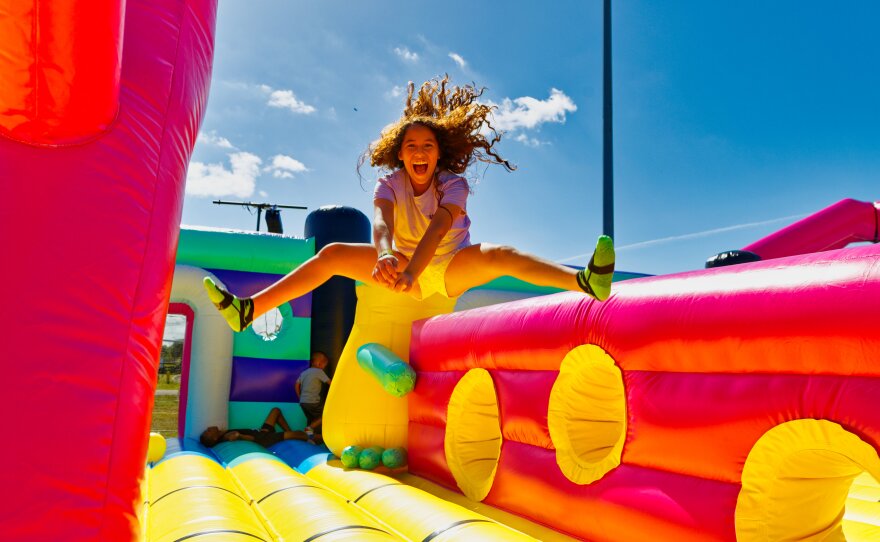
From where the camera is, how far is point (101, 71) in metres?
0.98

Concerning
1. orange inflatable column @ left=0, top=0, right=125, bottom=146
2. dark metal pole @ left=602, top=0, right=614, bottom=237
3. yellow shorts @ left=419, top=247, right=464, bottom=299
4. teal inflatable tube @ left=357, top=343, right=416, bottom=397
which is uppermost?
dark metal pole @ left=602, top=0, right=614, bottom=237

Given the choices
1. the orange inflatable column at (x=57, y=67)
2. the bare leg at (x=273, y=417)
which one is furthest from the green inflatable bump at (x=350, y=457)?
the orange inflatable column at (x=57, y=67)

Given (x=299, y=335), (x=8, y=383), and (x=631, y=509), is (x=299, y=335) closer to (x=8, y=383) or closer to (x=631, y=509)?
(x=631, y=509)

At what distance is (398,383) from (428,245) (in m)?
1.73

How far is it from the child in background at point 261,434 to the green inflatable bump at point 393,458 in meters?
1.36

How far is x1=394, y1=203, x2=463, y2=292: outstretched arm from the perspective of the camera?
2.00m

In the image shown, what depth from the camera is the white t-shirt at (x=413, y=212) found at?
252cm

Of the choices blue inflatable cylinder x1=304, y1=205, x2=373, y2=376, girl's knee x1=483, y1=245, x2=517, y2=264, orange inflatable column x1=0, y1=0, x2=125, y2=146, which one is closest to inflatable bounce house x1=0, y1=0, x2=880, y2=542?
orange inflatable column x1=0, y1=0, x2=125, y2=146

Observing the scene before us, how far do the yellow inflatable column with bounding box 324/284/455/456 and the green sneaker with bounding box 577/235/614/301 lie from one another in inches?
84.5

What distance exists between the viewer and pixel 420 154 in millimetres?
2527

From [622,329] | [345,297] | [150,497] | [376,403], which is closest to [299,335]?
[345,297]

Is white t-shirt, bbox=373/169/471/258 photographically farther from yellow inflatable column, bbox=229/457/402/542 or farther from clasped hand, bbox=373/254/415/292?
yellow inflatable column, bbox=229/457/402/542

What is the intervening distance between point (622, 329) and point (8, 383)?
6.19ft

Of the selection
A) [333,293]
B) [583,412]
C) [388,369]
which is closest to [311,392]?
[333,293]
